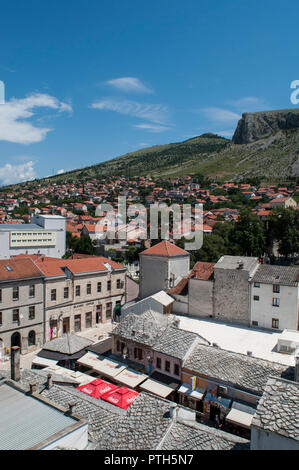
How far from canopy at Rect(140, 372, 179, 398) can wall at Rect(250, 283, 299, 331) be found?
1113 cm

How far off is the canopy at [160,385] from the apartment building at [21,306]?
42.3 ft

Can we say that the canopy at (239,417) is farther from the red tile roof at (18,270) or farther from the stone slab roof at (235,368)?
the red tile roof at (18,270)

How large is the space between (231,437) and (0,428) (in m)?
7.88

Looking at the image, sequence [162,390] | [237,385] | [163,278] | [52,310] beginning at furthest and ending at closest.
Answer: [163,278]
[52,310]
[162,390]
[237,385]

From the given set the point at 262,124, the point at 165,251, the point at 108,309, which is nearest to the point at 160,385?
the point at 165,251

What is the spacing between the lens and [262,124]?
609 feet

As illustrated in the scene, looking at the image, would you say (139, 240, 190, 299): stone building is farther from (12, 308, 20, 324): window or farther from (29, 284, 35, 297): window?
(12, 308, 20, 324): window

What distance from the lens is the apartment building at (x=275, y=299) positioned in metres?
26.3

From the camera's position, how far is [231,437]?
11.9m

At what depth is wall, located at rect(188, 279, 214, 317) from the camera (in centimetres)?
2991

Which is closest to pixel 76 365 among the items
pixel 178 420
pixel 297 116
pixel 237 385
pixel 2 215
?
pixel 237 385

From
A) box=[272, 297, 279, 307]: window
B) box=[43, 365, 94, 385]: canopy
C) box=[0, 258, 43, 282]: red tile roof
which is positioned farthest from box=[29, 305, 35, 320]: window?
box=[272, 297, 279, 307]: window

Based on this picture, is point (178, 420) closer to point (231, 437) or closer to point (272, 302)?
point (231, 437)

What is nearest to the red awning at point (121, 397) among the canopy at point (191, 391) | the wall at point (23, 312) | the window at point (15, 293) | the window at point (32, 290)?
the canopy at point (191, 391)
